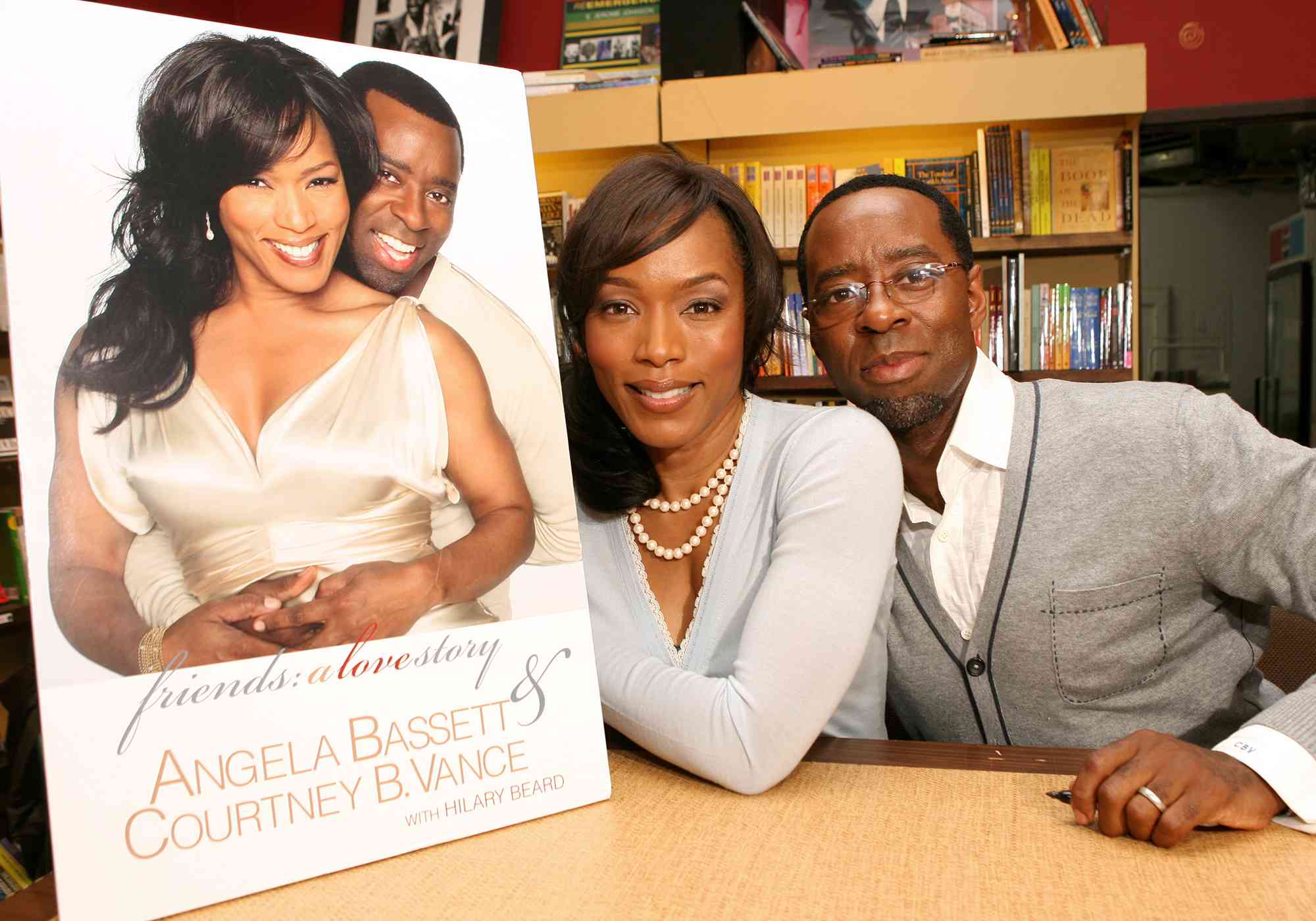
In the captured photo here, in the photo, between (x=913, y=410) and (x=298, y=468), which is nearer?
(x=298, y=468)

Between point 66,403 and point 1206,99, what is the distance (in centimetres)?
396

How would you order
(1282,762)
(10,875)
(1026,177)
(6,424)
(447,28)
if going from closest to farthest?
(1282,762) < (10,875) < (6,424) < (1026,177) < (447,28)

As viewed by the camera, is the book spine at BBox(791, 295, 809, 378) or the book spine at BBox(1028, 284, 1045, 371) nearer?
the book spine at BBox(1028, 284, 1045, 371)

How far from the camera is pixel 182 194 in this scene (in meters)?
0.83

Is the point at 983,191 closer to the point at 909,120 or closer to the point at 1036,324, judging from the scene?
the point at 909,120

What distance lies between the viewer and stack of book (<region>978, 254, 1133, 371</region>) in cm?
346

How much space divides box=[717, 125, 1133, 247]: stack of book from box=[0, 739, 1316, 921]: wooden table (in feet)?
9.14

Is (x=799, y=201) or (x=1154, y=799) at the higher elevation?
(x=799, y=201)

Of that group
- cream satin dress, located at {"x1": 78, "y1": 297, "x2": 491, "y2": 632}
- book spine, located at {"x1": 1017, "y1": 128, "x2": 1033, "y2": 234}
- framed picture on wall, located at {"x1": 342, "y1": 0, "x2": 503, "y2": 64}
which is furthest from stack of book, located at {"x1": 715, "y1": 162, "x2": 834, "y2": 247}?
cream satin dress, located at {"x1": 78, "y1": 297, "x2": 491, "y2": 632}

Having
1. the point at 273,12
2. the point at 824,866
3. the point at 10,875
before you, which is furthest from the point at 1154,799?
the point at 273,12

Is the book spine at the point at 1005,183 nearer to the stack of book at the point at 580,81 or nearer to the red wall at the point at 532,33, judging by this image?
the stack of book at the point at 580,81

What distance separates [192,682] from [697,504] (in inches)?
26.4

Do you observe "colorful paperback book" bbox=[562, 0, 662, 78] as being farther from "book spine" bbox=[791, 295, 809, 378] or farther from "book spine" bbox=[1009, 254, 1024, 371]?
"book spine" bbox=[1009, 254, 1024, 371]

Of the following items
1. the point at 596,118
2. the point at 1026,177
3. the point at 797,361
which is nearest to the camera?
the point at 1026,177
